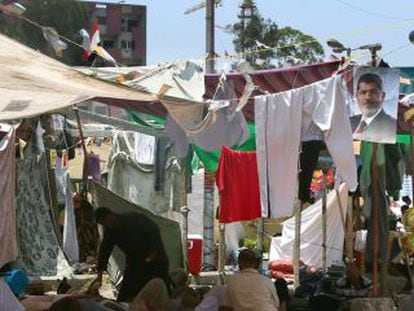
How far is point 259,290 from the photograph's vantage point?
7.95m

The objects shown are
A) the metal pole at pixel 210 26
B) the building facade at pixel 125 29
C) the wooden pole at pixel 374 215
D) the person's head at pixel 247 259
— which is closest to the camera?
the person's head at pixel 247 259

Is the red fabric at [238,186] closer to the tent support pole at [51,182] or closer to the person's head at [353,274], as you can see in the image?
the person's head at [353,274]

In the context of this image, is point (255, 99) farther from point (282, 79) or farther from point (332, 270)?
point (332, 270)

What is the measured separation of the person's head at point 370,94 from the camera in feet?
27.5

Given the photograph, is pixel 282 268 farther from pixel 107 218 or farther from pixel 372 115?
pixel 372 115

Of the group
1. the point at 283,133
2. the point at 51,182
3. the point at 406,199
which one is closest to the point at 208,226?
the point at 51,182

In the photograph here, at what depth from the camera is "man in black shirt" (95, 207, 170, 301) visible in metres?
9.03

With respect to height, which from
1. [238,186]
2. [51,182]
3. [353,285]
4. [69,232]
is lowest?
[353,285]

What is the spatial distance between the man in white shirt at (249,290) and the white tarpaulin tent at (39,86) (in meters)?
1.79

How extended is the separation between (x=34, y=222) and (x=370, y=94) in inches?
268

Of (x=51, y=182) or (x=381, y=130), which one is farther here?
(x=51, y=182)

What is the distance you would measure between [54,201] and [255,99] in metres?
6.10

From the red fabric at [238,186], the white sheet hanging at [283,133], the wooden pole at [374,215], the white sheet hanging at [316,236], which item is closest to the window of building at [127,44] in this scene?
the white sheet hanging at [316,236]

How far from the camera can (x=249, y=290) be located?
797cm
